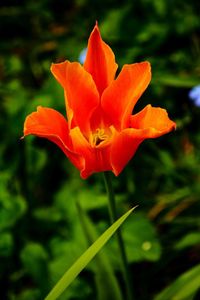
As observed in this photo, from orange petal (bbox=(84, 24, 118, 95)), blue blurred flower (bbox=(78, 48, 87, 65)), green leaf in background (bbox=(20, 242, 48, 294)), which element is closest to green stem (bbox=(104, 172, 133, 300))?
orange petal (bbox=(84, 24, 118, 95))

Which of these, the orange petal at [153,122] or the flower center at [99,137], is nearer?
the orange petal at [153,122]

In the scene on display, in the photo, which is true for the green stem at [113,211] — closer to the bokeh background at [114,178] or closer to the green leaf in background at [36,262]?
the bokeh background at [114,178]

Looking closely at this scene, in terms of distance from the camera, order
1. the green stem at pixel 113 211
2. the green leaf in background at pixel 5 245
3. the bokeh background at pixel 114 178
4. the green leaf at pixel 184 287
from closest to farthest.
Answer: the green stem at pixel 113 211 < the green leaf at pixel 184 287 < the green leaf in background at pixel 5 245 < the bokeh background at pixel 114 178

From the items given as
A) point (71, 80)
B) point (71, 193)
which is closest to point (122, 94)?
point (71, 80)

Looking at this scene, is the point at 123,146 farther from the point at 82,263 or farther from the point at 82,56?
the point at 82,56

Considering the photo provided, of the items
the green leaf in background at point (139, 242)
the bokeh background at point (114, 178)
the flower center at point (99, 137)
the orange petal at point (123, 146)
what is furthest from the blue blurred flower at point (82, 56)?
the orange petal at point (123, 146)
